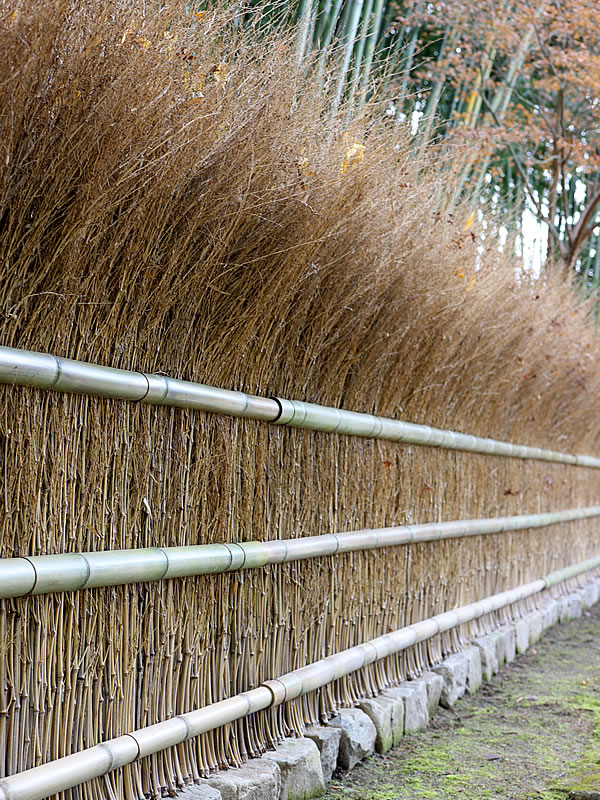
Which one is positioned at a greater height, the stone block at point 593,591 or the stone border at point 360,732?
the stone block at point 593,591

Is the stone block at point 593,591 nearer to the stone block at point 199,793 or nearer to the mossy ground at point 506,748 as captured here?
the mossy ground at point 506,748

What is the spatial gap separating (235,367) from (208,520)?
0.44 meters

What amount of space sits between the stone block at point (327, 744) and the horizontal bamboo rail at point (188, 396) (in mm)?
942

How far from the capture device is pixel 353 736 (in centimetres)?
294

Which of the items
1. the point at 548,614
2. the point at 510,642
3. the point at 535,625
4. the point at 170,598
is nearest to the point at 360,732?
the point at 170,598

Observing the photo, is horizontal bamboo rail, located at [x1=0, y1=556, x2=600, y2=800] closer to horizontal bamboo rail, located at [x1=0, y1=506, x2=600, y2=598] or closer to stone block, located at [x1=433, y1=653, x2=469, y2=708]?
stone block, located at [x1=433, y1=653, x2=469, y2=708]

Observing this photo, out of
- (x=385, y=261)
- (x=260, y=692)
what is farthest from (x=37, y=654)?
(x=385, y=261)

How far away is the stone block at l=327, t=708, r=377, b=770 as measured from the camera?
2922 mm

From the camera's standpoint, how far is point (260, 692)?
2.56 m

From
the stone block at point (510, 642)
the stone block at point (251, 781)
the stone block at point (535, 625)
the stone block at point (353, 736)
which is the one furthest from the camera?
the stone block at point (535, 625)

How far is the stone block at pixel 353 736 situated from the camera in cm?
292

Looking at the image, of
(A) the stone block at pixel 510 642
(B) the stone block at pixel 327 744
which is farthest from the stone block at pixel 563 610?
(B) the stone block at pixel 327 744

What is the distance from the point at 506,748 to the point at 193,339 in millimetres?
1998

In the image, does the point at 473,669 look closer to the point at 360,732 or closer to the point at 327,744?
the point at 360,732
